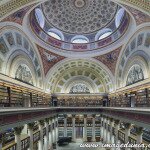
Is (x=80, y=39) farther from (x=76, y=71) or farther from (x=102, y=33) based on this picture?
(x=76, y=71)

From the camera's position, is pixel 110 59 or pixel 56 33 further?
→ pixel 56 33

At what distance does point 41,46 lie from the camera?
24.5 metres

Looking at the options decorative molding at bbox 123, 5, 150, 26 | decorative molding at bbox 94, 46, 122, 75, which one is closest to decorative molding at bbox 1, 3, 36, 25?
decorative molding at bbox 123, 5, 150, 26

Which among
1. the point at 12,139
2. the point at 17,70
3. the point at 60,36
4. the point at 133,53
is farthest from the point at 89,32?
the point at 12,139

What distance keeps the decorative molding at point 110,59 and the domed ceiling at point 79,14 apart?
426cm

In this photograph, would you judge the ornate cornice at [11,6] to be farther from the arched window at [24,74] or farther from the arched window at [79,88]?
the arched window at [79,88]

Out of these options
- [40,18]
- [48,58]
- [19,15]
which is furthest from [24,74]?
[40,18]

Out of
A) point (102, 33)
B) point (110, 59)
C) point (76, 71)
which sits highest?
point (102, 33)

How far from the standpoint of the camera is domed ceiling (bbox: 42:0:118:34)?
26.2 m

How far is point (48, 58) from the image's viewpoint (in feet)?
86.2

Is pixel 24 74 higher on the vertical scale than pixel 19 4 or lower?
lower

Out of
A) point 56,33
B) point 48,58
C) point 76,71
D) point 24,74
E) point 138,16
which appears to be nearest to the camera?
point 138,16

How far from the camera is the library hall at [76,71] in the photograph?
16.1 meters

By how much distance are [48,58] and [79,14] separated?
749cm
